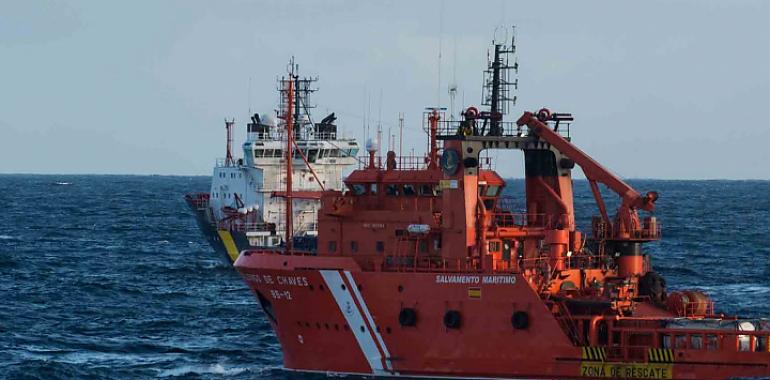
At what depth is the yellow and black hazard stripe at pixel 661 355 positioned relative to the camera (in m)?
31.2

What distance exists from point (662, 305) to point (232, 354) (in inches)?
449

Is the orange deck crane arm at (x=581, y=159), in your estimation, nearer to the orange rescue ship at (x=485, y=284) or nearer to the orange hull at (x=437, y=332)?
the orange rescue ship at (x=485, y=284)

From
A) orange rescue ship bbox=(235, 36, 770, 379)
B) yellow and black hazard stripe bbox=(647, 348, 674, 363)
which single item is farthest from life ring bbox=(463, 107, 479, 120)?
yellow and black hazard stripe bbox=(647, 348, 674, 363)

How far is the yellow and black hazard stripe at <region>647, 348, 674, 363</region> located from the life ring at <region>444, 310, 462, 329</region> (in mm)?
4054

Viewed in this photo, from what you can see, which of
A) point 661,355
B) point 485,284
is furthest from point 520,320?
point 661,355

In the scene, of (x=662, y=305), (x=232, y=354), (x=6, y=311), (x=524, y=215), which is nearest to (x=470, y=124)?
(x=524, y=215)

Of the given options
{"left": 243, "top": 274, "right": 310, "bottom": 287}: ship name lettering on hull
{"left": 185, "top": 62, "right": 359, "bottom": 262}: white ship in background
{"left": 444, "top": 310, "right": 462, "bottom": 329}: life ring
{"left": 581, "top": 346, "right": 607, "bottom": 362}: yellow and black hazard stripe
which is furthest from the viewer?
{"left": 185, "top": 62, "right": 359, "bottom": 262}: white ship in background

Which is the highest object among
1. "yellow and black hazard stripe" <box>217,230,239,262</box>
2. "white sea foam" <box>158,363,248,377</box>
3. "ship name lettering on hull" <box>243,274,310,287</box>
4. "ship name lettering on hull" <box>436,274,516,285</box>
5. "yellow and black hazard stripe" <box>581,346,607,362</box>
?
"ship name lettering on hull" <box>436,274,516,285</box>

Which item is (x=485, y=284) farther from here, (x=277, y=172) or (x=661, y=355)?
(x=277, y=172)

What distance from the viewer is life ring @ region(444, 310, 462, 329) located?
105 ft

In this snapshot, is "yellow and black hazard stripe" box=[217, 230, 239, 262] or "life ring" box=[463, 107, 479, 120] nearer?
"life ring" box=[463, 107, 479, 120]

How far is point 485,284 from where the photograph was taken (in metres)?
31.9

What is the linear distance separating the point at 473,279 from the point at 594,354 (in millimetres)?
2982

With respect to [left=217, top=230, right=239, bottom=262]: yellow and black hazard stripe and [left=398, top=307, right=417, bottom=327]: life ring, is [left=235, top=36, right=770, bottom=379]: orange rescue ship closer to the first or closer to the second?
[left=398, top=307, right=417, bottom=327]: life ring
